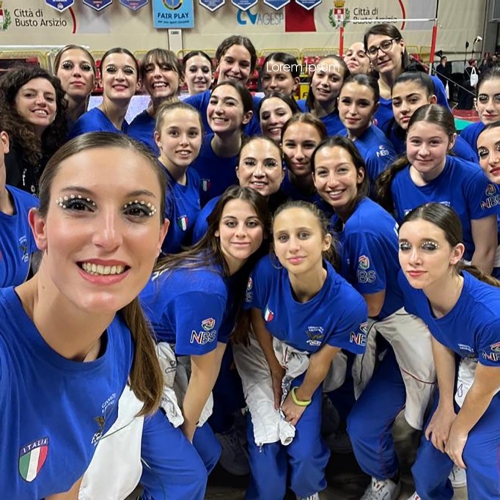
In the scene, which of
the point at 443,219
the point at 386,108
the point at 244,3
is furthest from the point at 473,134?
the point at 244,3

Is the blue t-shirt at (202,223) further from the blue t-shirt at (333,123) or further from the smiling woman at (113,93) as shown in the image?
the blue t-shirt at (333,123)

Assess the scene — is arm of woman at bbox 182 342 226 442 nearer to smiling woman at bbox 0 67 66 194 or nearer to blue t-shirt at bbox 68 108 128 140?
smiling woman at bbox 0 67 66 194

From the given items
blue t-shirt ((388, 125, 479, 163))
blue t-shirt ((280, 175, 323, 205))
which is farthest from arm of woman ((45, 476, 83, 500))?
blue t-shirt ((388, 125, 479, 163))

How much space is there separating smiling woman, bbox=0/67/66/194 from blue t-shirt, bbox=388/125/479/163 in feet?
7.30

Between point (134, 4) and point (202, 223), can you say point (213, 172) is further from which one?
point (134, 4)

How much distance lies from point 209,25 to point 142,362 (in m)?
11.1

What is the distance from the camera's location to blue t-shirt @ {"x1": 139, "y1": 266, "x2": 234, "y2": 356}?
2.20 meters

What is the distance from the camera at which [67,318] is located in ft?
3.57

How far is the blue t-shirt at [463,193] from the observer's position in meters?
2.82

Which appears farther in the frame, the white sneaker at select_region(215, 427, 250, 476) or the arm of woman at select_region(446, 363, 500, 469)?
the white sneaker at select_region(215, 427, 250, 476)

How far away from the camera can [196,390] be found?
7.45 feet

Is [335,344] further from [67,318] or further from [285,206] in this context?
[67,318]

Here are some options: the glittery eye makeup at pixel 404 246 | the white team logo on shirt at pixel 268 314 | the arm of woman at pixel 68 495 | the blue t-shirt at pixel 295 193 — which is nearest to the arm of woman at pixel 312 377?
the white team logo on shirt at pixel 268 314

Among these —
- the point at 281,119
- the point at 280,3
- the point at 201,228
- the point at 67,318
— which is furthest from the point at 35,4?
the point at 67,318
